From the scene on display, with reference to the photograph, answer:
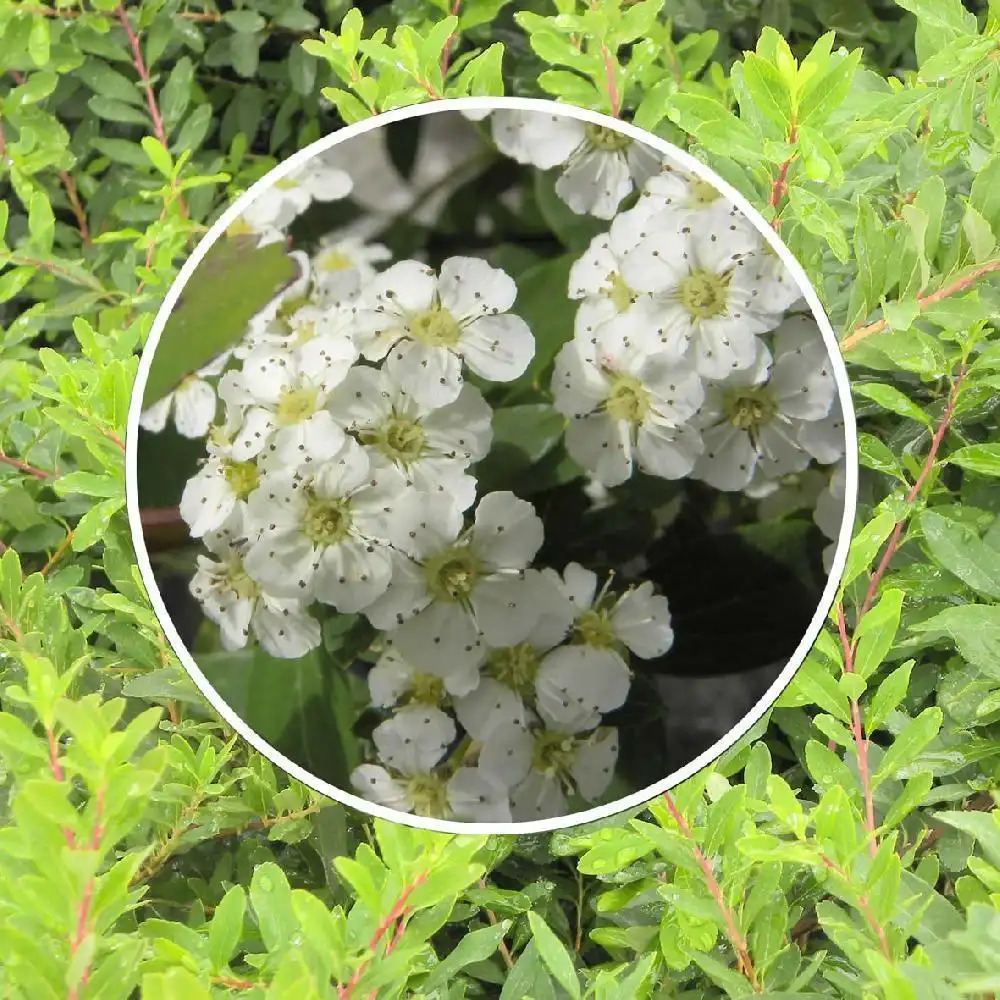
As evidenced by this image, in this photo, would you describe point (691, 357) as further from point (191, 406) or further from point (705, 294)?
point (191, 406)

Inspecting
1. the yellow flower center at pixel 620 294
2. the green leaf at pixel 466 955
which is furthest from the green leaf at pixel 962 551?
the green leaf at pixel 466 955

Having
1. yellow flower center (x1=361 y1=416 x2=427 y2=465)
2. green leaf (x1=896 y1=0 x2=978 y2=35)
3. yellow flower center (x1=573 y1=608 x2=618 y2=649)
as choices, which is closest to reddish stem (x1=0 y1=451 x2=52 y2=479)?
yellow flower center (x1=361 y1=416 x2=427 y2=465)

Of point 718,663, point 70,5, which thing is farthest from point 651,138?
point 70,5

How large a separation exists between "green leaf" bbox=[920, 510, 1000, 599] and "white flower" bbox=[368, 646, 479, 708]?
0.27 m

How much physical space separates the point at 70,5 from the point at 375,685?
67 cm

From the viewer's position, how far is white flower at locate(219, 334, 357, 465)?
0.52 meters

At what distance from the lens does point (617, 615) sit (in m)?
0.52

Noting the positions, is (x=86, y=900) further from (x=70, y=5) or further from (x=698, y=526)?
(x=70, y=5)

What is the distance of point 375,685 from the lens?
52 cm

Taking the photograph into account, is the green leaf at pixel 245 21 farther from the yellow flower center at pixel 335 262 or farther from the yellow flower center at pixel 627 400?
the yellow flower center at pixel 627 400

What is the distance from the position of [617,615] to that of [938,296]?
258 mm

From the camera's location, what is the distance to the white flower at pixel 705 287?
53 centimetres

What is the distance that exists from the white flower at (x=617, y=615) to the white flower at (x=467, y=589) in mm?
18

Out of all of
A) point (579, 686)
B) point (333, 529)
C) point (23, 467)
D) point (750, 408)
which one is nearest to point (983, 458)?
point (750, 408)
